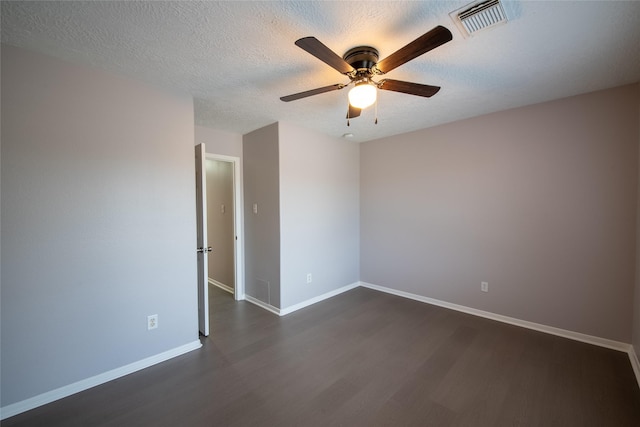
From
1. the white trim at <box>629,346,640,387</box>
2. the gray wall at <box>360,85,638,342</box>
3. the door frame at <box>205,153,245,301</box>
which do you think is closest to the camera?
the white trim at <box>629,346,640,387</box>

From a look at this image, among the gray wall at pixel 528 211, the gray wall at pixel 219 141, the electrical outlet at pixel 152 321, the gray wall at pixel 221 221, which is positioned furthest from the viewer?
the gray wall at pixel 221 221

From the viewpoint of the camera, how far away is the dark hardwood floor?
175 centimetres

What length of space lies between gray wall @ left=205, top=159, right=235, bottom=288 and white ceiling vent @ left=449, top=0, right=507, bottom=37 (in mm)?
3292

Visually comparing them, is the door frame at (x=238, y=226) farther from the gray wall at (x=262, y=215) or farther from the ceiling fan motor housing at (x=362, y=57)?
the ceiling fan motor housing at (x=362, y=57)

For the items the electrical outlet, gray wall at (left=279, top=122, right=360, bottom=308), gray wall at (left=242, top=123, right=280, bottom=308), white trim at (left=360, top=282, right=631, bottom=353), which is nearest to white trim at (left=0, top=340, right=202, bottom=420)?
the electrical outlet

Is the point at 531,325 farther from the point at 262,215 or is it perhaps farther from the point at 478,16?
the point at 262,215

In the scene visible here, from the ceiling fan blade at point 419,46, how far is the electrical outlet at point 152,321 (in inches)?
105

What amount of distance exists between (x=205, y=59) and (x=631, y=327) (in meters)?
4.31

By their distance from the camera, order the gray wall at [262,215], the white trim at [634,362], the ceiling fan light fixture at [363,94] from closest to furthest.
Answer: the ceiling fan light fixture at [363,94] < the white trim at [634,362] < the gray wall at [262,215]

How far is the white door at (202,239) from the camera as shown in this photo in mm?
2768

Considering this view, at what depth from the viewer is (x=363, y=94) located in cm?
174

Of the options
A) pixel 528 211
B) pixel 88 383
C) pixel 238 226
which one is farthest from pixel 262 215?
pixel 528 211

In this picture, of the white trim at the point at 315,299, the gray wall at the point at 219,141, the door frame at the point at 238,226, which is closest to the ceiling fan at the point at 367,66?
the gray wall at the point at 219,141

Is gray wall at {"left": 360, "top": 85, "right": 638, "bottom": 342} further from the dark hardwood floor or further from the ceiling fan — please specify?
the ceiling fan
